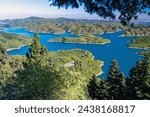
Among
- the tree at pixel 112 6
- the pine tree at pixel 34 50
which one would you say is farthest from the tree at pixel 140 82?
the tree at pixel 112 6

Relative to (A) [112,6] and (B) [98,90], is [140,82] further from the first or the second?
(A) [112,6]

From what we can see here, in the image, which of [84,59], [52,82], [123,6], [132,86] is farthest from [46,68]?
[84,59]

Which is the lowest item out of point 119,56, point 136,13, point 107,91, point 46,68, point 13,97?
point 119,56

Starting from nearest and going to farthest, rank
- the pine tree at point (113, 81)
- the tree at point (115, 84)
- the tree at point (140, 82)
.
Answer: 1. the tree at point (140, 82)
2. the tree at point (115, 84)
3. the pine tree at point (113, 81)

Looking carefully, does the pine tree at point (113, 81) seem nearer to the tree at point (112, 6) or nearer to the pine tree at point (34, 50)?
the pine tree at point (34, 50)

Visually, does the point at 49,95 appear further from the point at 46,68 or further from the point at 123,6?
the point at 123,6

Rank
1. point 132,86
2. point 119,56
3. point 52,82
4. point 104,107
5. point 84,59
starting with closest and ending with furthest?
point 104,107
point 52,82
point 132,86
point 84,59
point 119,56

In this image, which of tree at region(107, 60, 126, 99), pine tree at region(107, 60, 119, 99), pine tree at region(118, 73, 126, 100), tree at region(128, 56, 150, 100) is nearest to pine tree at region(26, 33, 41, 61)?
pine tree at region(107, 60, 119, 99)

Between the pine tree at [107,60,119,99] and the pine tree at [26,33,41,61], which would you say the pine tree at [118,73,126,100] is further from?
the pine tree at [26,33,41,61]
